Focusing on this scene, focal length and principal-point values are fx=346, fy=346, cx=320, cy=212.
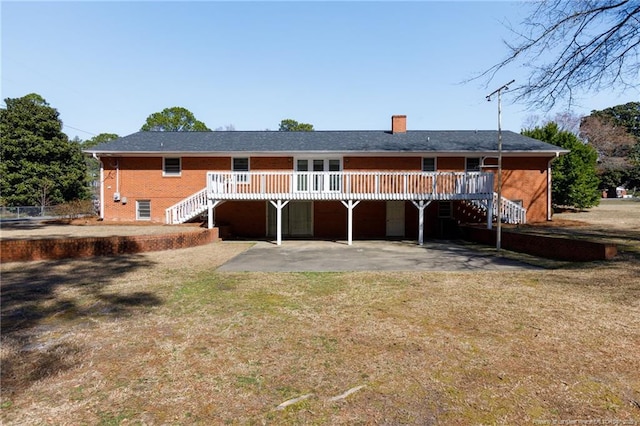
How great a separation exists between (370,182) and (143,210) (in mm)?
13346

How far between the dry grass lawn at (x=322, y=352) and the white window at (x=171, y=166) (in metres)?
12.9

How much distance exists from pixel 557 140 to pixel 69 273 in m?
31.5

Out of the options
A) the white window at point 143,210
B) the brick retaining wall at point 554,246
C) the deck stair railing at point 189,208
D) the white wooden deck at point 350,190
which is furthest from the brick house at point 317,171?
the brick retaining wall at point 554,246

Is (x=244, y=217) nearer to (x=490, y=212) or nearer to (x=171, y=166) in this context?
(x=171, y=166)

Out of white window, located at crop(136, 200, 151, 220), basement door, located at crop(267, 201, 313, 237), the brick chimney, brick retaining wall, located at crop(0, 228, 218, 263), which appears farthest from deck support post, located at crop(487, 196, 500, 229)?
white window, located at crop(136, 200, 151, 220)

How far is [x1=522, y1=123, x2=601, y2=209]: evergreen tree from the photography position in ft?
86.8

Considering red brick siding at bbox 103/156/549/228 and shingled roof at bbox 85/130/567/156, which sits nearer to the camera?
shingled roof at bbox 85/130/567/156

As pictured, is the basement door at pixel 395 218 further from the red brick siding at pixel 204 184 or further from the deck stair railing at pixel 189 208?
the deck stair railing at pixel 189 208

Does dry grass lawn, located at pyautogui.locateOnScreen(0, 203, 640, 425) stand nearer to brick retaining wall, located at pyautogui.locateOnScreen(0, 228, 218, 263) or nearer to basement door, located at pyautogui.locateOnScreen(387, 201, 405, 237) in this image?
brick retaining wall, located at pyautogui.locateOnScreen(0, 228, 218, 263)

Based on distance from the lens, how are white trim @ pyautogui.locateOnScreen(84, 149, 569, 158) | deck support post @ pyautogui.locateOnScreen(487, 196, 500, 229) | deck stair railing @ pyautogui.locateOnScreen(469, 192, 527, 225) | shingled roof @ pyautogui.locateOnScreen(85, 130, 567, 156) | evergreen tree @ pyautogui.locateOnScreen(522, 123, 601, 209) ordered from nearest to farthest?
→ 1. deck support post @ pyautogui.locateOnScreen(487, 196, 500, 229)
2. deck stair railing @ pyautogui.locateOnScreen(469, 192, 527, 225)
3. white trim @ pyautogui.locateOnScreen(84, 149, 569, 158)
4. shingled roof @ pyautogui.locateOnScreen(85, 130, 567, 156)
5. evergreen tree @ pyautogui.locateOnScreen(522, 123, 601, 209)

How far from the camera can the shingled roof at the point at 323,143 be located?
19.2m

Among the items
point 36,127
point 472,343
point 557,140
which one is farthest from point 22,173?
point 557,140

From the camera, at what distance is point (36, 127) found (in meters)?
34.1

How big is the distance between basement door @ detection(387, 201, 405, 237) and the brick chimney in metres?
5.77
